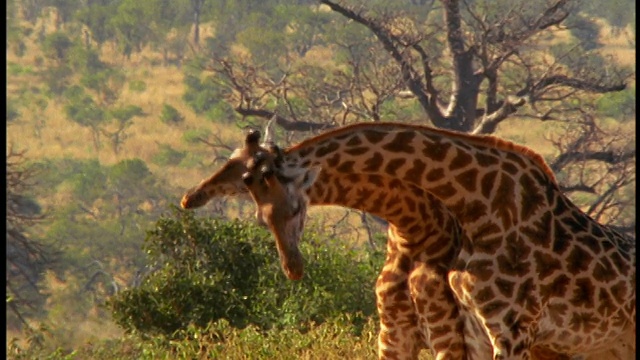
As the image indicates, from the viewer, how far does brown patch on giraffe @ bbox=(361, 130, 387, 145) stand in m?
6.21

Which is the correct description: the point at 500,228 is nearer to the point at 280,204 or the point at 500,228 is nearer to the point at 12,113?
the point at 280,204

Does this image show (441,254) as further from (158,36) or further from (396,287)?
(158,36)

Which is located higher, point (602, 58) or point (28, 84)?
point (602, 58)

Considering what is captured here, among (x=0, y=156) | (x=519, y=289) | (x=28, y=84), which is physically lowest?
(x=28, y=84)

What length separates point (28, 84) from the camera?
59938 mm

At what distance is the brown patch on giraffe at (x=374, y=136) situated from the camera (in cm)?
621

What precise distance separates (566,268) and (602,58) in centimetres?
4646

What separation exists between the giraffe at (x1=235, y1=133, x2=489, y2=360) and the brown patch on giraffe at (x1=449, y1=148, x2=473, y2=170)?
0.26 metres

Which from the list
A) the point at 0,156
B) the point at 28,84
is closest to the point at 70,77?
the point at 28,84

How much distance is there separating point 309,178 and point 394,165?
44cm

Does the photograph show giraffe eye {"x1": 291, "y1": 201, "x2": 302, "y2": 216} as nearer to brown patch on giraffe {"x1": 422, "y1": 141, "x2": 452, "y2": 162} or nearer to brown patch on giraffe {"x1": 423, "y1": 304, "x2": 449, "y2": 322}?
→ brown patch on giraffe {"x1": 422, "y1": 141, "x2": 452, "y2": 162}

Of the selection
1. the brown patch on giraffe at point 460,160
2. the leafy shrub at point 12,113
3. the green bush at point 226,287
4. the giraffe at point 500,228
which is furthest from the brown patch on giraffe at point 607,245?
the leafy shrub at point 12,113

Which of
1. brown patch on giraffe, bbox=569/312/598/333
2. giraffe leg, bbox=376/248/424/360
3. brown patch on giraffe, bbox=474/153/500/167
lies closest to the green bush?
giraffe leg, bbox=376/248/424/360

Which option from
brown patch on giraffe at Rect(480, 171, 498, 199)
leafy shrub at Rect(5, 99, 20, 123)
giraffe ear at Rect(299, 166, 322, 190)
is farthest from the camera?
leafy shrub at Rect(5, 99, 20, 123)
